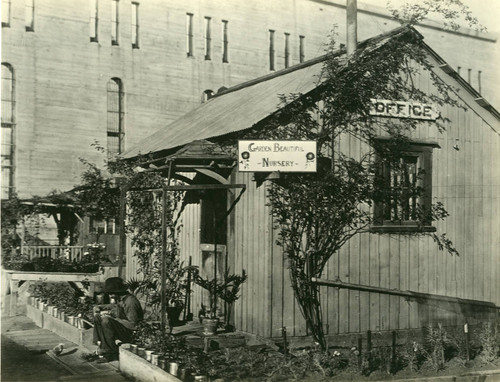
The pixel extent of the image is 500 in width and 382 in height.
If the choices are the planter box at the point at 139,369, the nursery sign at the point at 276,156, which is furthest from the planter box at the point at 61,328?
the nursery sign at the point at 276,156

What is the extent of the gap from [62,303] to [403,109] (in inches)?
296

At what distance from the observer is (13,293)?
14.0 m

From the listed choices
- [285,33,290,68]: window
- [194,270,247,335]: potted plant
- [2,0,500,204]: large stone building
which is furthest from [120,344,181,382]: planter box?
[2,0,500,204]: large stone building

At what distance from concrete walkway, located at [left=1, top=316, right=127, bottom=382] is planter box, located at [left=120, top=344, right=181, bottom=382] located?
0.52ft

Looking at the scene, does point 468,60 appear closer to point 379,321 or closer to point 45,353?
point 379,321

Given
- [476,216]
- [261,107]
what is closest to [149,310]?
[261,107]

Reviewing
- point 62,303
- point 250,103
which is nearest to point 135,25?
point 250,103

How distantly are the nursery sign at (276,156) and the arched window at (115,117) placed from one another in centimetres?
2227

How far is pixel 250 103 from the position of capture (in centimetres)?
1241

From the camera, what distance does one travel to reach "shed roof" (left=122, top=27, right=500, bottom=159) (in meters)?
10.5

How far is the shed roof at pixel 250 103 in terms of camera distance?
34.3ft

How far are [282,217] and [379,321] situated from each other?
3103mm

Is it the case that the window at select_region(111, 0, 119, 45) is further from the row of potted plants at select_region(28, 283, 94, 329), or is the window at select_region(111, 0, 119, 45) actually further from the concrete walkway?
the concrete walkway

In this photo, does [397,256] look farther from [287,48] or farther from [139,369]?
[287,48]
